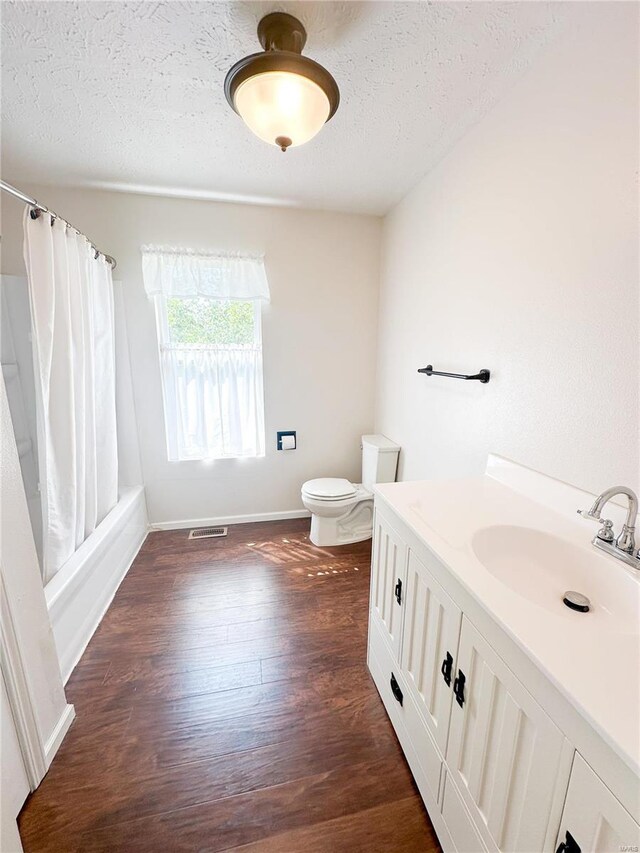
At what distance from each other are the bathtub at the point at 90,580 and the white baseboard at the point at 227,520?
0.28 meters

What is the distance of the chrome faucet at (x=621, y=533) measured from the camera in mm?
833

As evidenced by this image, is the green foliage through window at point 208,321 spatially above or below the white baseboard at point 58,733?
above

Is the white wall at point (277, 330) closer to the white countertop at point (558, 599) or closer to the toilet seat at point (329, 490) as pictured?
the toilet seat at point (329, 490)

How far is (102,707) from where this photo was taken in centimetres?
132

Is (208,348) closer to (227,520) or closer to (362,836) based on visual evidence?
(227,520)

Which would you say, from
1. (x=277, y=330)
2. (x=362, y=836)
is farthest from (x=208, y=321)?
(x=362, y=836)

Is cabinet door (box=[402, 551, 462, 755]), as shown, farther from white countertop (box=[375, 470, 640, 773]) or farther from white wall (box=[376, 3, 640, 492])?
white wall (box=[376, 3, 640, 492])

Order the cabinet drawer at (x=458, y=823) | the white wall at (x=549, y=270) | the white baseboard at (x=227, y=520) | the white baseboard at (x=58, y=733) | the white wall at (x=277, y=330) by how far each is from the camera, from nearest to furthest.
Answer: the cabinet drawer at (x=458, y=823)
the white wall at (x=549, y=270)
the white baseboard at (x=58, y=733)
the white wall at (x=277, y=330)
the white baseboard at (x=227, y=520)

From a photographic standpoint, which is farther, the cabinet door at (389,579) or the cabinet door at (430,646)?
the cabinet door at (389,579)

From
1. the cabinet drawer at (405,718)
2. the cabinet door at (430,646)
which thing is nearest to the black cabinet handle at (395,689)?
the cabinet drawer at (405,718)

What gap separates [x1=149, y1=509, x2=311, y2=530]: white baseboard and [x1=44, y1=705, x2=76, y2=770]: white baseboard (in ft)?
4.63

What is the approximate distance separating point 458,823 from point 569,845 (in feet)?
1.53

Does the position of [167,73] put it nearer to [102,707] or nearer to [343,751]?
[102,707]

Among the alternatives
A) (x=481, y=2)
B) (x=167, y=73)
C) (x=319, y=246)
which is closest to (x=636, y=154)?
(x=481, y=2)
